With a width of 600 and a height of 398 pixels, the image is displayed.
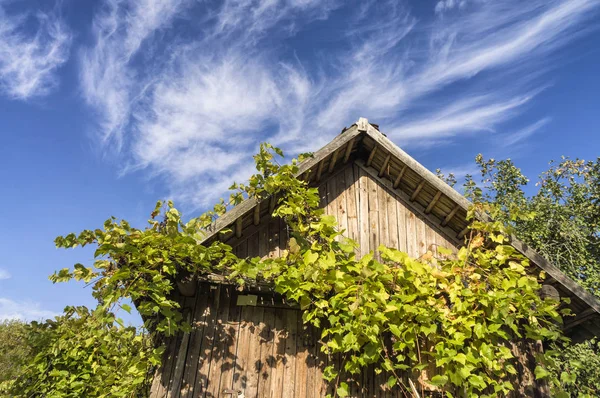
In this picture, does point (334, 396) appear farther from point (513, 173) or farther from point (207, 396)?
point (513, 173)

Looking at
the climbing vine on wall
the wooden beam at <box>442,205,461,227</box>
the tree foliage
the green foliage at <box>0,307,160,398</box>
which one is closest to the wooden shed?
the wooden beam at <box>442,205,461,227</box>

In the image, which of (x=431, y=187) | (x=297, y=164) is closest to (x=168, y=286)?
(x=297, y=164)

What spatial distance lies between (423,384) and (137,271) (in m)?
4.12

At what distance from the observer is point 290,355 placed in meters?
5.33

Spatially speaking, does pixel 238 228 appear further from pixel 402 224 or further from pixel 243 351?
pixel 402 224

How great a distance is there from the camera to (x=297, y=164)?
18.8 feet

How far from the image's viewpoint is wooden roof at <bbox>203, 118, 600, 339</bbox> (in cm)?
530

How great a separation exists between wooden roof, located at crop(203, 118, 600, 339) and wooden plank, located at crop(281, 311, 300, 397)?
4.98 feet

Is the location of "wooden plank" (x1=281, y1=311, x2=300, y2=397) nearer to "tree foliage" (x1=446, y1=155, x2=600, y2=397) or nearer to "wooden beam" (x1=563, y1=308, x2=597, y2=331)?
"wooden beam" (x1=563, y1=308, x2=597, y2=331)

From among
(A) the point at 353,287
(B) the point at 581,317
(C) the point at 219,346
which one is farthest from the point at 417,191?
(C) the point at 219,346

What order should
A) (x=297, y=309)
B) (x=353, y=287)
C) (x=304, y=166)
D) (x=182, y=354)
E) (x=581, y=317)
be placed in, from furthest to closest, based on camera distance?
(x=304, y=166) < (x=297, y=309) < (x=581, y=317) < (x=182, y=354) < (x=353, y=287)

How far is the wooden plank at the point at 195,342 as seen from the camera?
5004mm

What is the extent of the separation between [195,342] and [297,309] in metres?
1.51

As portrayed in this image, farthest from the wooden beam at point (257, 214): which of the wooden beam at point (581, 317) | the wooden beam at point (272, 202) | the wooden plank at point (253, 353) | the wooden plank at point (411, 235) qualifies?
the wooden beam at point (581, 317)
